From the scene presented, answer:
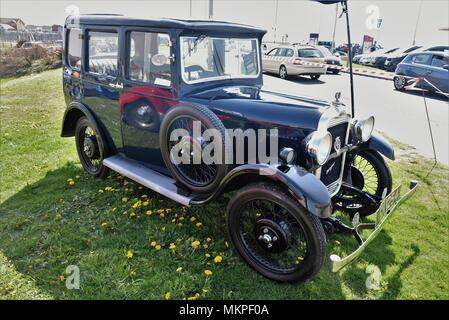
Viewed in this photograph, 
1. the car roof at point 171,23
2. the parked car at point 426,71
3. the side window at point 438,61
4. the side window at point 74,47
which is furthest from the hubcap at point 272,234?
the side window at point 438,61

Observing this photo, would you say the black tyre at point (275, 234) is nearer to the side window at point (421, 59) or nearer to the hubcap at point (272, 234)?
the hubcap at point (272, 234)

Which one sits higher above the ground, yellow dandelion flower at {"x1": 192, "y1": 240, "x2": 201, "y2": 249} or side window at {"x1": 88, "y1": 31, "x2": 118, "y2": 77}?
side window at {"x1": 88, "y1": 31, "x2": 118, "y2": 77}

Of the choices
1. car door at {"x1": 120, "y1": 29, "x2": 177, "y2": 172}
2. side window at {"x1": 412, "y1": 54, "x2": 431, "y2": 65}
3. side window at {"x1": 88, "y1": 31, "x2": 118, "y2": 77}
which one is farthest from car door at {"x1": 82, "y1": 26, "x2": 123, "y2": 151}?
side window at {"x1": 412, "y1": 54, "x2": 431, "y2": 65}

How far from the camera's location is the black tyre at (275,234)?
257 cm

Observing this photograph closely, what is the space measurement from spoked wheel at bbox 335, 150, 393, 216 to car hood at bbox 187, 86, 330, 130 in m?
0.99

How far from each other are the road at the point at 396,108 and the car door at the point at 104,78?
5.80 ft

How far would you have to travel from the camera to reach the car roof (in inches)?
128

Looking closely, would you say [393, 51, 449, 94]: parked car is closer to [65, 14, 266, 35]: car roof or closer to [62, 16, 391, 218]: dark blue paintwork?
[65, 14, 266, 35]: car roof

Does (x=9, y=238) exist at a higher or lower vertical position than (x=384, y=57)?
lower

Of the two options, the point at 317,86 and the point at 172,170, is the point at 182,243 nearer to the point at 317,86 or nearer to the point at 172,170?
the point at 172,170

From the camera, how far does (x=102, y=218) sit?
12.1 feet

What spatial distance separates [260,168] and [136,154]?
1854 millimetres

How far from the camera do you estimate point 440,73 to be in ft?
35.9

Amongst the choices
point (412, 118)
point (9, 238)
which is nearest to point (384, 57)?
point (412, 118)
